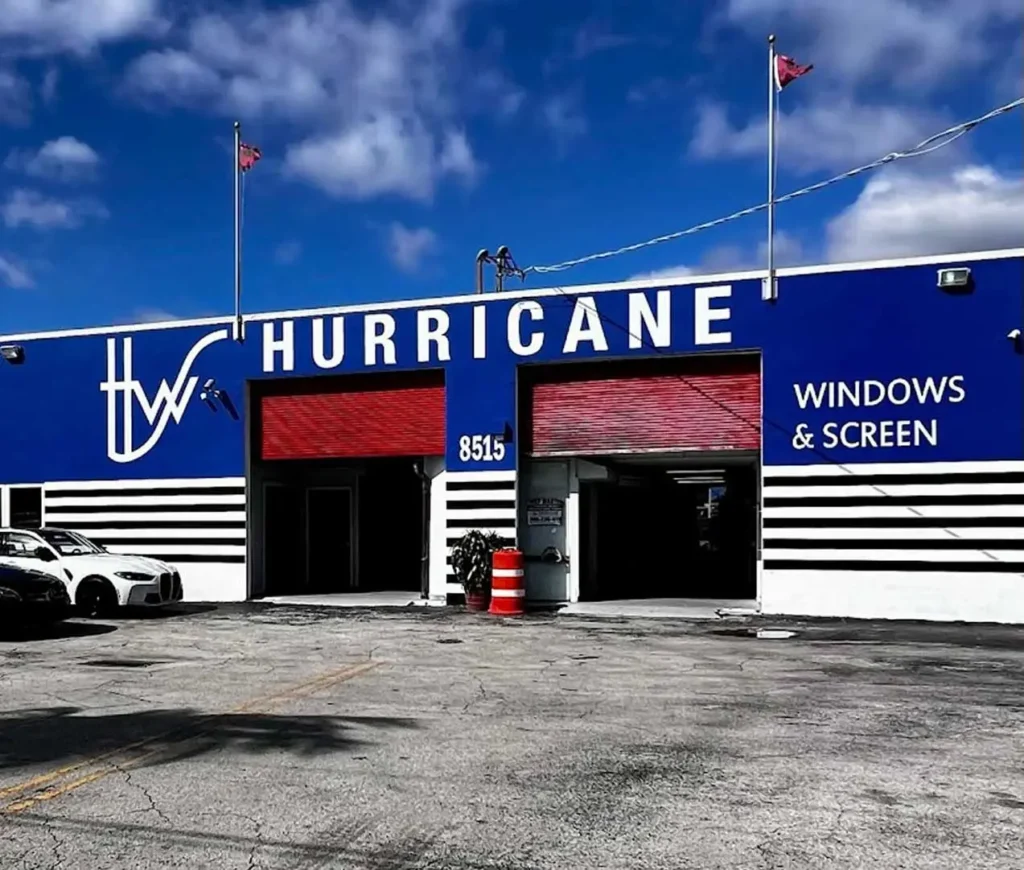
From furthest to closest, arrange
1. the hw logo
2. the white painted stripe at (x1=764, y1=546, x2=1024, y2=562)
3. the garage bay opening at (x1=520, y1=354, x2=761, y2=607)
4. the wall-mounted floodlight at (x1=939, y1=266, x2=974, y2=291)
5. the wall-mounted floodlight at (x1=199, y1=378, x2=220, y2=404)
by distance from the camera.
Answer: the hw logo → the wall-mounted floodlight at (x1=199, y1=378, x2=220, y2=404) → the garage bay opening at (x1=520, y1=354, x2=761, y2=607) → the wall-mounted floodlight at (x1=939, y1=266, x2=974, y2=291) → the white painted stripe at (x1=764, y1=546, x2=1024, y2=562)

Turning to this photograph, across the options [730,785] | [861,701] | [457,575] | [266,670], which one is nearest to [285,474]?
[457,575]

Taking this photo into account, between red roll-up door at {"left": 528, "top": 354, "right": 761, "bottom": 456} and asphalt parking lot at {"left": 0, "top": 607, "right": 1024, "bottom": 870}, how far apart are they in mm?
6351

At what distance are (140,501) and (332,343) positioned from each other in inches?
225

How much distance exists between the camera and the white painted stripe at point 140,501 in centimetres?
2305

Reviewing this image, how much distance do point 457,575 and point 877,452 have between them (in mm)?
7798

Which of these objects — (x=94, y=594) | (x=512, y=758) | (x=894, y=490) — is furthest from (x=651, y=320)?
(x=512, y=758)

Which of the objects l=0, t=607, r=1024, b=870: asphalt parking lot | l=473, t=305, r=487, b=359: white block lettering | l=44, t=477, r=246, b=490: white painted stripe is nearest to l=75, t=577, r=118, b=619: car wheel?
l=0, t=607, r=1024, b=870: asphalt parking lot

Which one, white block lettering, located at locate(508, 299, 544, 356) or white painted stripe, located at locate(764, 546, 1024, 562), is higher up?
white block lettering, located at locate(508, 299, 544, 356)

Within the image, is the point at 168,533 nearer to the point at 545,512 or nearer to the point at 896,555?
the point at 545,512

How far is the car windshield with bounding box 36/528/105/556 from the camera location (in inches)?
737

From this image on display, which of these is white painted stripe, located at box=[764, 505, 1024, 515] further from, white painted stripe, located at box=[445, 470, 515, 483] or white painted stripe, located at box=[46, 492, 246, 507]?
white painted stripe, located at box=[46, 492, 246, 507]

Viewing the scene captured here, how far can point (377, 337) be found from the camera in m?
21.9

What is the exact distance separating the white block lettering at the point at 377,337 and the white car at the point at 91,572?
594 cm

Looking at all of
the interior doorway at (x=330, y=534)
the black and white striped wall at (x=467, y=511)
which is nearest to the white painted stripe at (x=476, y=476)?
the black and white striped wall at (x=467, y=511)
